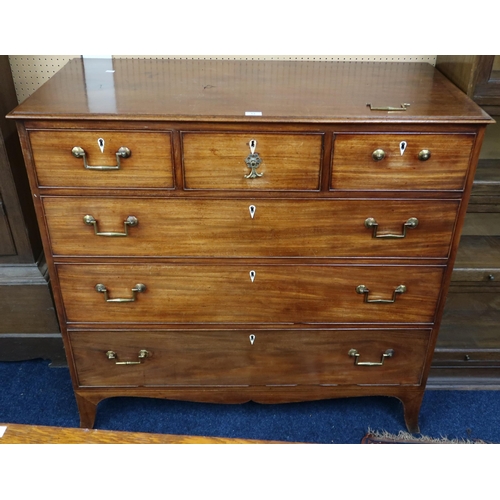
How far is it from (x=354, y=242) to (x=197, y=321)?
0.64 meters

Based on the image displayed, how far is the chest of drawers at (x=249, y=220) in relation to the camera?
1595 mm

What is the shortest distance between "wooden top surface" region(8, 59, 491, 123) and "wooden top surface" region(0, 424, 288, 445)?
0.87m

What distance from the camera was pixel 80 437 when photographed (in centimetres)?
127

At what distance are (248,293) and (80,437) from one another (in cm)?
78

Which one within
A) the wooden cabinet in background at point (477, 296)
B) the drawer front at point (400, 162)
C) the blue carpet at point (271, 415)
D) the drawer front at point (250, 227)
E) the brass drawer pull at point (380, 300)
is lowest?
the blue carpet at point (271, 415)

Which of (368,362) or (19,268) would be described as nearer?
(368,362)

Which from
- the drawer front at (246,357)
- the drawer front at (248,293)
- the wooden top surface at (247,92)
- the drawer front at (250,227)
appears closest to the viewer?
the wooden top surface at (247,92)

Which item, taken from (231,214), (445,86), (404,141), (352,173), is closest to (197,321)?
(231,214)

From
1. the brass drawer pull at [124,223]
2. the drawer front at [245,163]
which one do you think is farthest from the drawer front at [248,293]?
the drawer front at [245,163]

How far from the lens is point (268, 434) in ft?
7.22

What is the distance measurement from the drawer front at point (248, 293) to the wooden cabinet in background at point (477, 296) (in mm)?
455

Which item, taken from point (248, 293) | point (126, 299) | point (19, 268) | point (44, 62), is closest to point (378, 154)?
point (248, 293)

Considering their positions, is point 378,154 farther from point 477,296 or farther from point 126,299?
point 477,296

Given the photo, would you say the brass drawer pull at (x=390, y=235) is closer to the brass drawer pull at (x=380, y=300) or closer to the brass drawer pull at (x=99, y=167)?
the brass drawer pull at (x=380, y=300)
